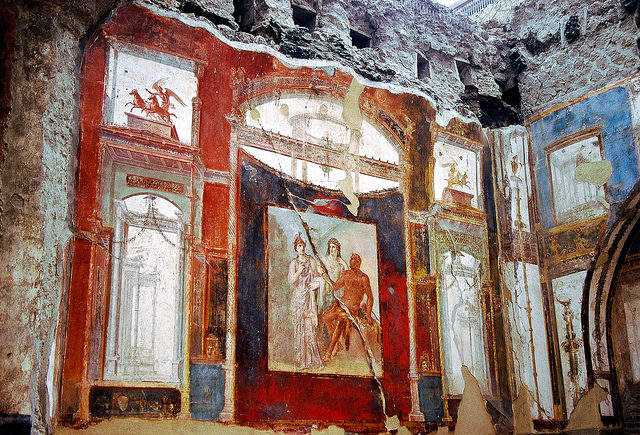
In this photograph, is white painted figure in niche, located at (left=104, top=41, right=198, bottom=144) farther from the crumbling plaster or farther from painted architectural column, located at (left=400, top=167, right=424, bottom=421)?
painted architectural column, located at (left=400, top=167, right=424, bottom=421)

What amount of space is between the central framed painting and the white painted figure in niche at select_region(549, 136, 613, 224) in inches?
85.0

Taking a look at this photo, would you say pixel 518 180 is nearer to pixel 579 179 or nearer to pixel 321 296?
pixel 579 179

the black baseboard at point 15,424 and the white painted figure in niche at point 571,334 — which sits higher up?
the white painted figure in niche at point 571,334

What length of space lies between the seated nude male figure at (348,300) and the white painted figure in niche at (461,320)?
0.87m

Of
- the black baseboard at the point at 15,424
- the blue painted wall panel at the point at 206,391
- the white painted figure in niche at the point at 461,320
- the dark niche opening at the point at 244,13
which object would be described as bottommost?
the black baseboard at the point at 15,424

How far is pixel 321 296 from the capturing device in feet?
17.9

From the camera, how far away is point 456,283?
6.35m

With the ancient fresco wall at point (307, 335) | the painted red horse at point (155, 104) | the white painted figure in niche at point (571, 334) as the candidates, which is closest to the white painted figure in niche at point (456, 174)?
the ancient fresco wall at point (307, 335)

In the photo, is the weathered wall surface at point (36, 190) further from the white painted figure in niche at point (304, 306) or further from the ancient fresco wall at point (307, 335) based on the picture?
the white painted figure in niche at point (304, 306)

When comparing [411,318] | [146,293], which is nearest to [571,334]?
[411,318]

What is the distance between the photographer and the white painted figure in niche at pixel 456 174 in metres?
6.53

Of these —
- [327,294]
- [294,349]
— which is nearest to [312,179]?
[327,294]

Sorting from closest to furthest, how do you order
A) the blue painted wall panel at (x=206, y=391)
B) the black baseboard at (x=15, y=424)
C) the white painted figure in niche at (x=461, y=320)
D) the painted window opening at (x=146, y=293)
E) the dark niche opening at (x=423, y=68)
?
the black baseboard at (x=15, y=424), the painted window opening at (x=146, y=293), the blue painted wall panel at (x=206, y=391), the white painted figure in niche at (x=461, y=320), the dark niche opening at (x=423, y=68)

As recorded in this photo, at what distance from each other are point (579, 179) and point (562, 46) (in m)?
1.42
